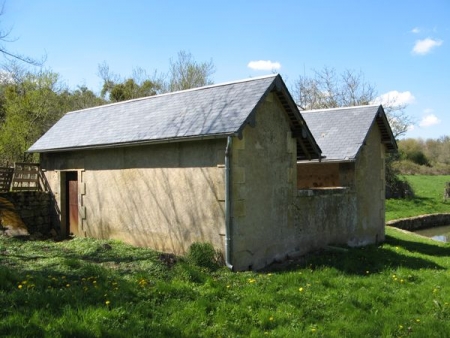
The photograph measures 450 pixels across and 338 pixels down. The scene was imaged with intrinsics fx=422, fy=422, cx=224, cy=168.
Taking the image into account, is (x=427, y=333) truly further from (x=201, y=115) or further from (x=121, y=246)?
(x=121, y=246)

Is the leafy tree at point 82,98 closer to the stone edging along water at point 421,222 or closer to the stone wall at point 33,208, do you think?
the stone wall at point 33,208

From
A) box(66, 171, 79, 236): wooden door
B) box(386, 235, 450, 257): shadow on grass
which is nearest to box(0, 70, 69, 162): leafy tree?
box(66, 171, 79, 236): wooden door

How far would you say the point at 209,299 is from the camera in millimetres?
6824

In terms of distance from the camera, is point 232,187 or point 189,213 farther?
point 189,213

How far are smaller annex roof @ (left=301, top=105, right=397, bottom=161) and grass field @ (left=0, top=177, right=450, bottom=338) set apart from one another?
172 inches

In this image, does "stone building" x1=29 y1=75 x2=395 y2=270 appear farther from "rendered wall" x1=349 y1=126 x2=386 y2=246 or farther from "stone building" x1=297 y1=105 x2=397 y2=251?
"rendered wall" x1=349 y1=126 x2=386 y2=246

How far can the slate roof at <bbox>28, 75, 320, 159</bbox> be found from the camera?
966cm

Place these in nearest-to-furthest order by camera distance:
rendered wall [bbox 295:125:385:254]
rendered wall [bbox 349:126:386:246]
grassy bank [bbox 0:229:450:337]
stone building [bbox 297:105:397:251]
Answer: grassy bank [bbox 0:229:450:337]
rendered wall [bbox 295:125:385:254]
stone building [bbox 297:105:397:251]
rendered wall [bbox 349:126:386:246]

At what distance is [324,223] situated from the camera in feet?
40.2

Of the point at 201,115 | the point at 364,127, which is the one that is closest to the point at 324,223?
the point at 364,127

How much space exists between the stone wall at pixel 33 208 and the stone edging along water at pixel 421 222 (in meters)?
15.6

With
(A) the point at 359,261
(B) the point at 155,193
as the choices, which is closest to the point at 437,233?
(A) the point at 359,261

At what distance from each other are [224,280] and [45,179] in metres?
9.49

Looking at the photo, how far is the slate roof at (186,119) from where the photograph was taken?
9.66 meters
